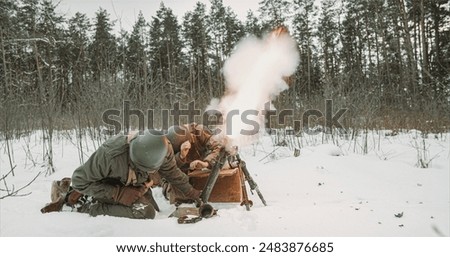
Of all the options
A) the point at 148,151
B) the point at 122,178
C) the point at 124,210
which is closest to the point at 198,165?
the point at 148,151

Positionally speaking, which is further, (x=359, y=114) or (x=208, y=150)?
(x=359, y=114)

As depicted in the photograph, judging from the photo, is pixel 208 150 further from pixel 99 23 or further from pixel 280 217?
pixel 99 23

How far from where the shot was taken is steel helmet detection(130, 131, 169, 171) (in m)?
3.78

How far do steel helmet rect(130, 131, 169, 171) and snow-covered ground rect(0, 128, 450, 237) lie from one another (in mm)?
Answer: 632

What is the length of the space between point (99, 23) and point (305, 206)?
24.5 metres

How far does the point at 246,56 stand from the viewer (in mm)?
4926

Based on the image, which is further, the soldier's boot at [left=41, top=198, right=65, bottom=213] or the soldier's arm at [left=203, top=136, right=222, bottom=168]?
the soldier's arm at [left=203, top=136, right=222, bottom=168]

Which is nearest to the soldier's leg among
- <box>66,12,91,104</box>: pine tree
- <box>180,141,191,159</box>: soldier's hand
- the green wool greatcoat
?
the green wool greatcoat

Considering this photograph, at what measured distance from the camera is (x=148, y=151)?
149 inches

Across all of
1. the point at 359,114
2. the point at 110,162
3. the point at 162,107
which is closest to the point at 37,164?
the point at 162,107

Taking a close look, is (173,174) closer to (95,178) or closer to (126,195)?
(126,195)

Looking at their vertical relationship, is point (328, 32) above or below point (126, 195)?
above

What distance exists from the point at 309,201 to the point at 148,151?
221 centimetres

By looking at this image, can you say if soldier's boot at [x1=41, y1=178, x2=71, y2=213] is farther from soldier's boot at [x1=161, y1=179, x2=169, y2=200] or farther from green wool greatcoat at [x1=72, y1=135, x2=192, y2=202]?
soldier's boot at [x1=161, y1=179, x2=169, y2=200]
